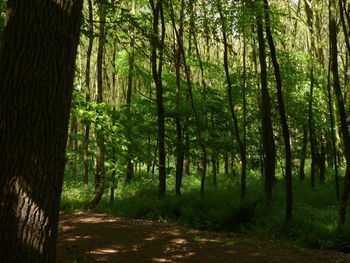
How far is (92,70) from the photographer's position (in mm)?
27656

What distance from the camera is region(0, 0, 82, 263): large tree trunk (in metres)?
2.35

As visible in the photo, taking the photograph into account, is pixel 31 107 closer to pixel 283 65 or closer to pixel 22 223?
pixel 22 223

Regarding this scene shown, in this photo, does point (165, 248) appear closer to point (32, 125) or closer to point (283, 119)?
point (283, 119)

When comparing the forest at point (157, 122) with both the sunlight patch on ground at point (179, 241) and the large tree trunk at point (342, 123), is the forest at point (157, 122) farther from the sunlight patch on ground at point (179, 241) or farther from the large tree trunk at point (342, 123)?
the sunlight patch on ground at point (179, 241)

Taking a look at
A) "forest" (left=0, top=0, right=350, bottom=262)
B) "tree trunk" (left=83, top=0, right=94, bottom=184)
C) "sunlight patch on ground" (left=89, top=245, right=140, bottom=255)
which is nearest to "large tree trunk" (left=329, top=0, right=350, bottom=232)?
"forest" (left=0, top=0, right=350, bottom=262)

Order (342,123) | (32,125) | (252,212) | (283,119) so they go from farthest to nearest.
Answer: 1. (252,212)
2. (283,119)
3. (342,123)
4. (32,125)

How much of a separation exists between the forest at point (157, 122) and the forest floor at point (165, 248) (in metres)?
1.28

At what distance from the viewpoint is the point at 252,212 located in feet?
34.9

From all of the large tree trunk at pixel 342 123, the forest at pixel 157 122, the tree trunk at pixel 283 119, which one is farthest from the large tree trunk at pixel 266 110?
the large tree trunk at pixel 342 123

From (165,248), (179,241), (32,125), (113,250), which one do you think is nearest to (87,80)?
(179,241)

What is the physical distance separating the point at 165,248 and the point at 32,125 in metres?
5.73

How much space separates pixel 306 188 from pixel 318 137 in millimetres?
5030

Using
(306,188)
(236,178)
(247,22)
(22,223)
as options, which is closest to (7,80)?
(22,223)

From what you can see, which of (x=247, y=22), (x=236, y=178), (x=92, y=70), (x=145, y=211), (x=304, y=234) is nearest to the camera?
(x=304, y=234)
